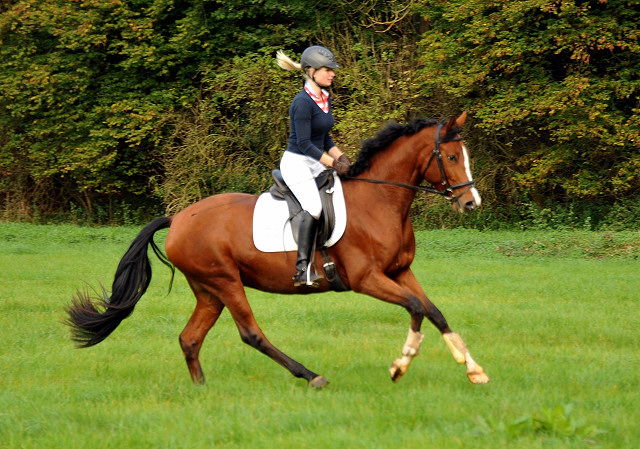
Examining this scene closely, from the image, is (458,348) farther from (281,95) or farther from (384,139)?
(281,95)

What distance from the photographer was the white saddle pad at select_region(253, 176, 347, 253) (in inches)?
293

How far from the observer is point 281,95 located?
989 inches

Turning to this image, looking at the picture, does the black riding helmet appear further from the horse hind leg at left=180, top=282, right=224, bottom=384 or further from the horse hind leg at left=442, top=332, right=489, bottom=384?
the horse hind leg at left=442, top=332, right=489, bottom=384

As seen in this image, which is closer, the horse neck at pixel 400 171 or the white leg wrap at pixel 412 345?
the white leg wrap at pixel 412 345

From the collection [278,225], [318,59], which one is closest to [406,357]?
[278,225]

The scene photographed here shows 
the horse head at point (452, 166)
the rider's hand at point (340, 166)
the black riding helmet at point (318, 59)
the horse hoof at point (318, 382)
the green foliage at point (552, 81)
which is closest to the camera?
the horse hoof at point (318, 382)

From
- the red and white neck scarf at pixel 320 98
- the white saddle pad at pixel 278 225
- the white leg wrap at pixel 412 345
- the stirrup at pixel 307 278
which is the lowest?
the white leg wrap at pixel 412 345

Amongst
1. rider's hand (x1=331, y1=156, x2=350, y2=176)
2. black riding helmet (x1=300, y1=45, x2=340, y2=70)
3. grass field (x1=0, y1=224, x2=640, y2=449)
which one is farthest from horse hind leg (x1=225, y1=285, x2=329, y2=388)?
black riding helmet (x1=300, y1=45, x2=340, y2=70)

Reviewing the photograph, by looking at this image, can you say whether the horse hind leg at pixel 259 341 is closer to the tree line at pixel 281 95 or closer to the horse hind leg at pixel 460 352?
the horse hind leg at pixel 460 352

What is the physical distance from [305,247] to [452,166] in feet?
4.99

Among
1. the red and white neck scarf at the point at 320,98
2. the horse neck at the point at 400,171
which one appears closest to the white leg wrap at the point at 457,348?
the horse neck at the point at 400,171

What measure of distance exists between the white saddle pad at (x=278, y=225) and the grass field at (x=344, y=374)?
1268 mm

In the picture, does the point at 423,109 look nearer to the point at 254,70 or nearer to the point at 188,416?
the point at 254,70

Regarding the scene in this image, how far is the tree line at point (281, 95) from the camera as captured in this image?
20891 mm
